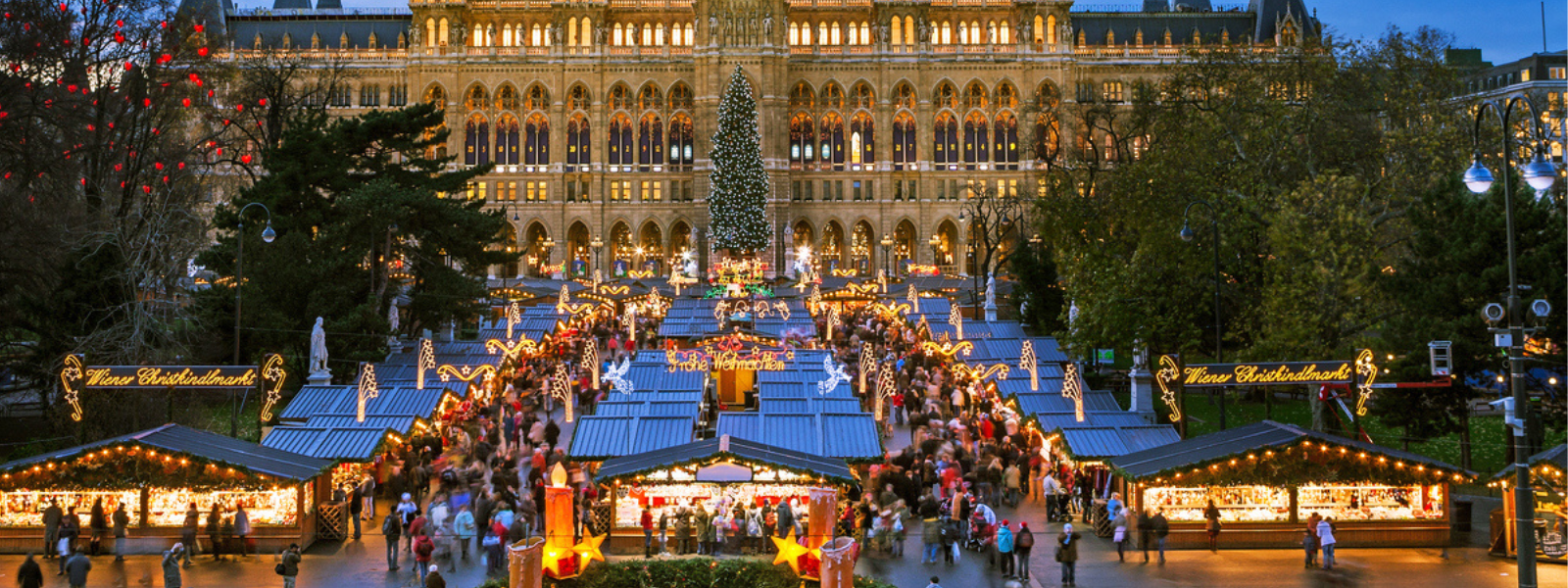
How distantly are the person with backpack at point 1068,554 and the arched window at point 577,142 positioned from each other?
2805 inches

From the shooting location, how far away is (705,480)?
21.8 metres

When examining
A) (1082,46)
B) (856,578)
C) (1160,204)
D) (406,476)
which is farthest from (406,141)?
(1082,46)

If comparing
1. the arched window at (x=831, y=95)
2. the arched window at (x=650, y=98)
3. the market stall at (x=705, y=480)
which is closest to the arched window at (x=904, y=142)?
the arched window at (x=831, y=95)

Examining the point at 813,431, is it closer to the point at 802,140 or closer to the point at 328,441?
the point at 328,441

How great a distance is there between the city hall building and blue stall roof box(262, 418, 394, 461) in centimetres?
6066

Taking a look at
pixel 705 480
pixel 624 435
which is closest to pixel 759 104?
pixel 624 435

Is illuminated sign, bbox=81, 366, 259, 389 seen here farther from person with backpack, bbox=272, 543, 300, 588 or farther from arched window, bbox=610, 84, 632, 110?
arched window, bbox=610, 84, 632, 110

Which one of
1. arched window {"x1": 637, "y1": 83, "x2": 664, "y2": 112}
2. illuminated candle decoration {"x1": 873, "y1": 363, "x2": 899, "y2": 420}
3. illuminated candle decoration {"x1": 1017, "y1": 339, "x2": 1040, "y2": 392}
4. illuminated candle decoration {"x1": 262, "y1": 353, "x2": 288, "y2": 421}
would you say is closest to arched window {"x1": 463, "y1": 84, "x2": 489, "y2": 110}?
arched window {"x1": 637, "y1": 83, "x2": 664, "y2": 112}

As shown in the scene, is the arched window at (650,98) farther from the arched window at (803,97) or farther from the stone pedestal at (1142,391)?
the stone pedestal at (1142,391)

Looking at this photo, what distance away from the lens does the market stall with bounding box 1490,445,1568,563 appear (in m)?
20.5

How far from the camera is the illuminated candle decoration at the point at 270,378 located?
25.9 meters

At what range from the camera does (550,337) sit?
43.6 m

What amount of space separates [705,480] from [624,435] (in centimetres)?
335

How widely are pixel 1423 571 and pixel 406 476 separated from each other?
18.6 m
